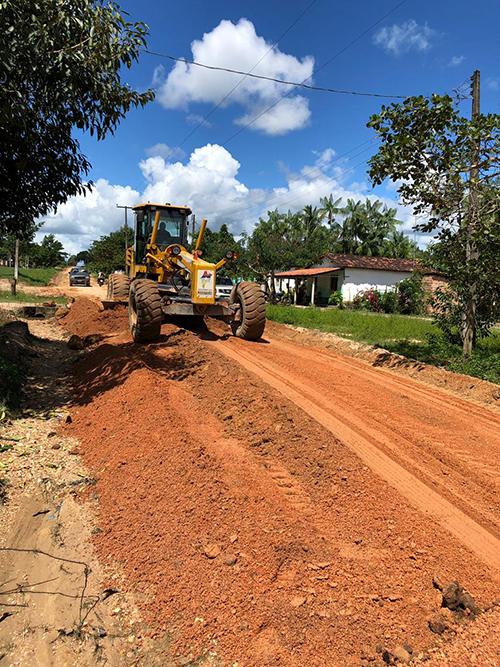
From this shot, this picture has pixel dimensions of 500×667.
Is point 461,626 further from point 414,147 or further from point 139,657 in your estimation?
point 414,147

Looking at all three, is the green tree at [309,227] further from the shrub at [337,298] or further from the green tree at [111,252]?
the green tree at [111,252]

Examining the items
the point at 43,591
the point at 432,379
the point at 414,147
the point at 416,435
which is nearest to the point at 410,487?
the point at 416,435

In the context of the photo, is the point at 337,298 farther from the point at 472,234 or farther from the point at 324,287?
the point at 472,234

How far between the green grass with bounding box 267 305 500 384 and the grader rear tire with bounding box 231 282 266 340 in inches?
146

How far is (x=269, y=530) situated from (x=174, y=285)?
818 cm

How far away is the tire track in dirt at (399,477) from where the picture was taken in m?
3.48

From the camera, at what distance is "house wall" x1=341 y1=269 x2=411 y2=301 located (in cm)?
3341

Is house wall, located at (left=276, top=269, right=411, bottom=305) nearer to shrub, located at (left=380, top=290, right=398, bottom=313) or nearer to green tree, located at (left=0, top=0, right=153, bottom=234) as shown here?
shrub, located at (left=380, top=290, right=398, bottom=313)

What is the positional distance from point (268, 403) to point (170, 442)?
142 cm

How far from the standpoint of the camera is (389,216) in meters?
51.2

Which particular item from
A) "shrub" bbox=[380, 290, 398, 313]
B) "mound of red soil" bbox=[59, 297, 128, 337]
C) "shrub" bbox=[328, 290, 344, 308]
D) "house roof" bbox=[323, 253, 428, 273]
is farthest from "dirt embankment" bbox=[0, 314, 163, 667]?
"house roof" bbox=[323, 253, 428, 273]

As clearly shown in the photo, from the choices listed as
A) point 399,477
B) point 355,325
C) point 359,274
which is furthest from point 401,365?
point 359,274

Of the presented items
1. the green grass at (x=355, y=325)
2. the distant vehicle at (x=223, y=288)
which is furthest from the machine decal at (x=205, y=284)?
the distant vehicle at (x=223, y=288)

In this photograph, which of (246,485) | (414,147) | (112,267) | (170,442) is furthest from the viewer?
(112,267)
